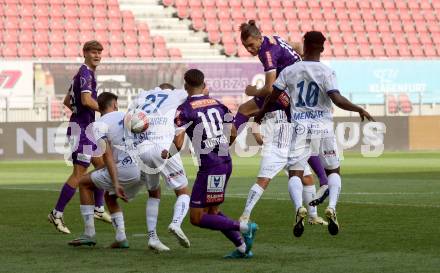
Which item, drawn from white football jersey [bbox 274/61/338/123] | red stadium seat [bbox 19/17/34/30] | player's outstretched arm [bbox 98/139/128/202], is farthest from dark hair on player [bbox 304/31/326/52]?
red stadium seat [bbox 19/17/34/30]

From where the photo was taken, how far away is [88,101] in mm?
12914

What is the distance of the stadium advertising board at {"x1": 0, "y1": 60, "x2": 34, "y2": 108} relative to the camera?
107ft

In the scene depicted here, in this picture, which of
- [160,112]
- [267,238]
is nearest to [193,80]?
[160,112]

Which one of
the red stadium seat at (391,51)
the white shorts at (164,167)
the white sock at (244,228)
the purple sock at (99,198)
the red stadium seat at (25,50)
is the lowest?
the white sock at (244,228)

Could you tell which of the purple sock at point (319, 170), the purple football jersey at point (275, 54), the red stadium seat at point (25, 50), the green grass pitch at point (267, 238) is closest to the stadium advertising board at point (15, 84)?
the red stadium seat at point (25, 50)

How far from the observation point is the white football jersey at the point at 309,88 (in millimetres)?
11211

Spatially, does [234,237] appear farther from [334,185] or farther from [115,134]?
[334,185]

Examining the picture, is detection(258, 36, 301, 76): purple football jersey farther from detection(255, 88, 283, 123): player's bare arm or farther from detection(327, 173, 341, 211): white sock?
detection(327, 173, 341, 211): white sock

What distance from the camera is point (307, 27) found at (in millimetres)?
41625

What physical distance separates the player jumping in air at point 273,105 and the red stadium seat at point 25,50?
2319 cm

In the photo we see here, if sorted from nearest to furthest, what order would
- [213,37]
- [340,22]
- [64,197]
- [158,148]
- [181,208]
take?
[181,208] → [158,148] → [64,197] → [213,37] → [340,22]

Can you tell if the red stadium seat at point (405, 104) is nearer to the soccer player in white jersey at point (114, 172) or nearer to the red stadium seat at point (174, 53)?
the red stadium seat at point (174, 53)

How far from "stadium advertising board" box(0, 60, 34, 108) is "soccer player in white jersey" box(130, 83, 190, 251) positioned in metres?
22.1

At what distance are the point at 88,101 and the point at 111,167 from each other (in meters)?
2.38
